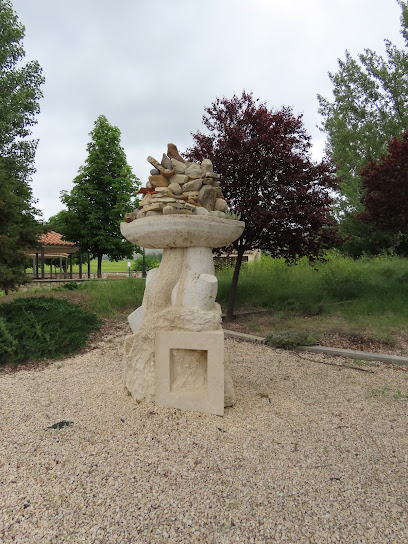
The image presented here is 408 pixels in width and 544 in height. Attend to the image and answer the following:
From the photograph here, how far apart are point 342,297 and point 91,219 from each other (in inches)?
478

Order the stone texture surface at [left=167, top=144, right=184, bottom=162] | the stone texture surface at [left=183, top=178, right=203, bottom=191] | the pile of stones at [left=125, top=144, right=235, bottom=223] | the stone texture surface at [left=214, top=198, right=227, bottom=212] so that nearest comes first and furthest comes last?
the pile of stones at [left=125, top=144, right=235, bottom=223], the stone texture surface at [left=183, top=178, right=203, bottom=191], the stone texture surface at [left=214, top=198, right=227, bottom=212], the stone texture surface at [left=167, top=144, right=184, bottom=162]

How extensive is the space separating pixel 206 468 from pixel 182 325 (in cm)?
119

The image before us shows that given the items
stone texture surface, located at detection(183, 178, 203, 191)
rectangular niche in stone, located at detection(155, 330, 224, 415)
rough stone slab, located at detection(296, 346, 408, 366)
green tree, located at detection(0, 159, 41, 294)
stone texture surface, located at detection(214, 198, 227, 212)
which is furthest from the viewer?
green tree, located at detection(0, 159, 41, 294)

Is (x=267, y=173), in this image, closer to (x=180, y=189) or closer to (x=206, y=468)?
(x=180, y=189)

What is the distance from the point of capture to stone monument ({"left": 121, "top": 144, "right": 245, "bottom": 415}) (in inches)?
120

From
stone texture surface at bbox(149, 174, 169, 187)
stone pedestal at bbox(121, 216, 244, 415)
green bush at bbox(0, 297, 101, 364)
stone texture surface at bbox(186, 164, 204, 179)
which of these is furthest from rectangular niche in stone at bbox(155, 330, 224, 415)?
green bush at bbox(0, 297, 101, 364)

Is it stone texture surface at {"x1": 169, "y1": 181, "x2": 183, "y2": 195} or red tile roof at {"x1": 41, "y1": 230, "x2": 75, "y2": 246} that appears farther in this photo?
red tile roof at {"x1": 41, "y1": 230, "x2": 75, "y2": 246}

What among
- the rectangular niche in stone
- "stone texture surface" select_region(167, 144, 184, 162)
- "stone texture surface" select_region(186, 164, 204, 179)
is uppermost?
"stone texture surface" select_region(167, 144, 184, 162)

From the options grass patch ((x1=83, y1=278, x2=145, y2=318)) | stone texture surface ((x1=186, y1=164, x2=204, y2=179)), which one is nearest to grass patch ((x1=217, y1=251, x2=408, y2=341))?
grass patch ((x1=83, y1=278, x2=145, y2=318))

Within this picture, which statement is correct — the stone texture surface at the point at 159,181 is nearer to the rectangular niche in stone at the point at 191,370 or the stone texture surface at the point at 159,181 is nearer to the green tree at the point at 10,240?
the rectangular niche in stone at the point at 191,370

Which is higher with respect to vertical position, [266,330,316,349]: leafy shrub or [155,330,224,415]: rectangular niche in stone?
[155,330,224,415]: rectangular niche in stone

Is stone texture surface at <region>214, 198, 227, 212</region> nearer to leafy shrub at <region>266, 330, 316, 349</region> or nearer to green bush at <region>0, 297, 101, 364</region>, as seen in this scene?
leafy shrub at <region>266, 330, 316, 349</region>

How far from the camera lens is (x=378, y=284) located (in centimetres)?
896

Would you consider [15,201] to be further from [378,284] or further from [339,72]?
[339,72]
